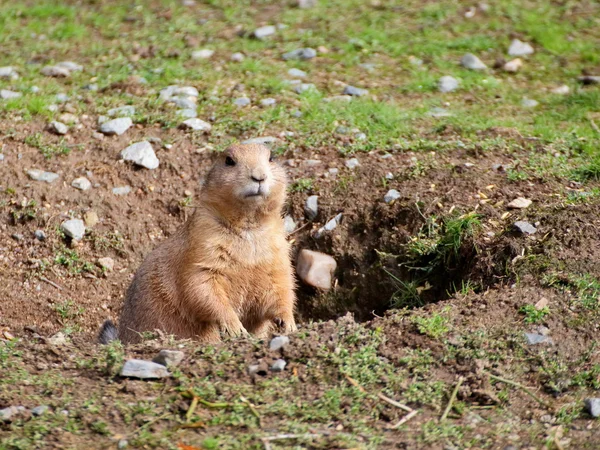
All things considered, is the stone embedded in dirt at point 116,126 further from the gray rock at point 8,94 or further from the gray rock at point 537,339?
the gray rock at point 537,339

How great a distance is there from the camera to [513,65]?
348 inches

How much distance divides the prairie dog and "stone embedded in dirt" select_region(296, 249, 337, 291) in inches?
30.1

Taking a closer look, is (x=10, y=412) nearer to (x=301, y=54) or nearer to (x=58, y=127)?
(x=58, y=127)

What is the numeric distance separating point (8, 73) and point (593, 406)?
6.56m

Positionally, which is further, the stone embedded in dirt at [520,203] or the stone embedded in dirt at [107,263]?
the stone embedded in dirt at [107,263]

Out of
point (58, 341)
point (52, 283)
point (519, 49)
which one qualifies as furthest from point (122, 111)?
point (519, 49)

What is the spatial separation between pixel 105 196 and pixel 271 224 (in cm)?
186

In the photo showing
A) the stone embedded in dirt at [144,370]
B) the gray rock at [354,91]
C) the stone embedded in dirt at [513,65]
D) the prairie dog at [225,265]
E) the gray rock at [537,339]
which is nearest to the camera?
the stone embedded in dirt at [144,370]

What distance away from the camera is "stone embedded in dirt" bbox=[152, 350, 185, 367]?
436 cm

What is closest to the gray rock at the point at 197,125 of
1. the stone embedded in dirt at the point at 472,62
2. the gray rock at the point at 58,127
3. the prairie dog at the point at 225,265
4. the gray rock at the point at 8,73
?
the gray rock at the point at 58,127

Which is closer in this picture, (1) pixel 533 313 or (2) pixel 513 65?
(1) pixel 533 313

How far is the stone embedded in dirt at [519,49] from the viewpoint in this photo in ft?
29.9

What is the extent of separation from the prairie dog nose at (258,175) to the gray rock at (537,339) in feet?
6.09

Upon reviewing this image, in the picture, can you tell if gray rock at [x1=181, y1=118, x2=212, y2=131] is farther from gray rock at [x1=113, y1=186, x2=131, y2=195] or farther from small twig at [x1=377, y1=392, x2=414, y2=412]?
small twig at [x1=377, y1=392, x2=414, y2=412]
